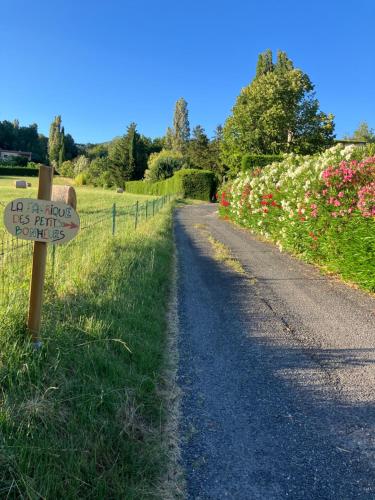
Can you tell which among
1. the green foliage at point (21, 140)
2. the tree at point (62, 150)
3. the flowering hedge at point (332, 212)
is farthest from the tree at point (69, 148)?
the flowering hedge at point (332, 212)

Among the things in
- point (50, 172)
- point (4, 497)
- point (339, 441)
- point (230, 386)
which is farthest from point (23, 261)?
point (339, 441)

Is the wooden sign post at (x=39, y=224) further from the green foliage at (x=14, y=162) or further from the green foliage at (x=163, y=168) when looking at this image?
the green foliage at (x=14, y=162)

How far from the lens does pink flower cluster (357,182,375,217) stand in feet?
20.9

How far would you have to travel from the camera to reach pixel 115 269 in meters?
5.80

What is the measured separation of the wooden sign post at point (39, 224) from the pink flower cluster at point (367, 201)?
208 inches

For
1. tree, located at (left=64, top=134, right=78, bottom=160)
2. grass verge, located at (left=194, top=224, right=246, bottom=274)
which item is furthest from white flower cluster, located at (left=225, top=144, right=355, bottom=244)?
tree, located at (left=64, top=134, right=78, bottom=160)

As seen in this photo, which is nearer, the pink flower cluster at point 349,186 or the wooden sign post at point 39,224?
the wooden sign post at point 39,224

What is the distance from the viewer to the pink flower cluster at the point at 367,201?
6.38 meters

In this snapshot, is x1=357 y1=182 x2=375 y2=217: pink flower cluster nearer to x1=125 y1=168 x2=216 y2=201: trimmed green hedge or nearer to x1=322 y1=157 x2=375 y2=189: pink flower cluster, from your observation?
x1=322 y1=157 x2=375 y2=189: pink flower cluster

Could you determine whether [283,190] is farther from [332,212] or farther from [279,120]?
[279,120]

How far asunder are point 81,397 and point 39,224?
1293 mm

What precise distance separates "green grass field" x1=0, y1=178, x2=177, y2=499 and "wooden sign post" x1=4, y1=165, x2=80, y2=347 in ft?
0.89

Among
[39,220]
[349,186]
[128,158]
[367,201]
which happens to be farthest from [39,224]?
[128,158]

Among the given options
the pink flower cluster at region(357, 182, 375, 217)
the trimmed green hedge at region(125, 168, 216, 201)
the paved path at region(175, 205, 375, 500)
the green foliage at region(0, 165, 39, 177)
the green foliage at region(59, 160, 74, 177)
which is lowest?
the paved path at region(175, 205, 375, 500)
